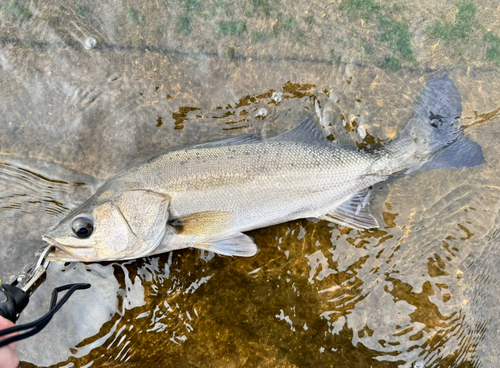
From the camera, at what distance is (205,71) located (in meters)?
3.36

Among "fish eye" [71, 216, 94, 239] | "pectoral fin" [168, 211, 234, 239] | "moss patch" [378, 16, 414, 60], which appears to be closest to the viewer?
"fish eye" [71, 216, 94, 239]

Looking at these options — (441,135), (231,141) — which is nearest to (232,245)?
(231,141)

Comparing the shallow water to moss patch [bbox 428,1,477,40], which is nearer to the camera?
the shallow water

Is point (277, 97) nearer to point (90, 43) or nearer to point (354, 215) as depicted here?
point (354, 215)

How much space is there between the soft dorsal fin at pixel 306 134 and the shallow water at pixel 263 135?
6.8 inches

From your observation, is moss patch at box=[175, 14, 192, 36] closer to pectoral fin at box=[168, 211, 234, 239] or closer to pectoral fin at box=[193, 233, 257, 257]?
pectoral fin at box=[168, 211, 234, 239]

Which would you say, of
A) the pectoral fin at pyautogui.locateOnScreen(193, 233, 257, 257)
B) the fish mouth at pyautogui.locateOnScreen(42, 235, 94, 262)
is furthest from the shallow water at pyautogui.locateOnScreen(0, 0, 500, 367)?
the fish mouth at pyautogui.locateOnScreen(42, 235, 94, 262)

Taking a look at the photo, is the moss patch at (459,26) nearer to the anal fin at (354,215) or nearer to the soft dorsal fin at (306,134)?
the soft dorsal fin at (306,134)

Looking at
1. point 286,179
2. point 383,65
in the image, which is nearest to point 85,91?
point 286,179

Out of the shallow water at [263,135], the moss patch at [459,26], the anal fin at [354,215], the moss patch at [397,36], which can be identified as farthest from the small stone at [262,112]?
the moss patch at [459,26]

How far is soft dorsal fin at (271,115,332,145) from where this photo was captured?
3191 mm

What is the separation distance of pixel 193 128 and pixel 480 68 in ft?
9.35

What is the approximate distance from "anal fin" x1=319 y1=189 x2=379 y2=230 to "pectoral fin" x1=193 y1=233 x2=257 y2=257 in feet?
2.33

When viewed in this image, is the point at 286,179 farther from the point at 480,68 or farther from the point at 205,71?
the point at 480,68
